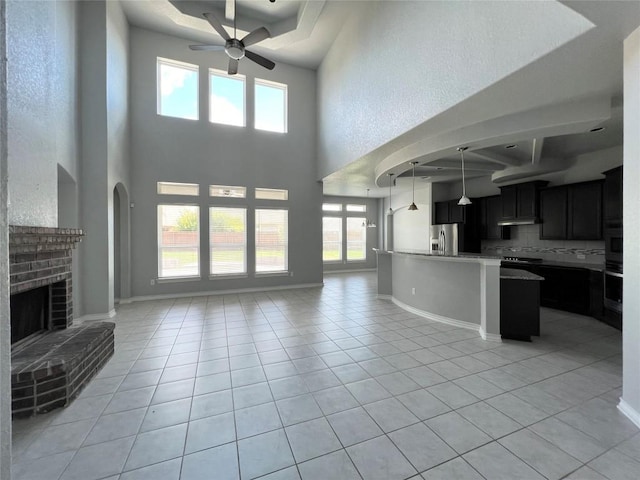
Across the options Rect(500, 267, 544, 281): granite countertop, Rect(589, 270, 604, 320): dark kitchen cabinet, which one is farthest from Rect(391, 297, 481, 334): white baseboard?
Rect(589, 270, 604, 320): dark kitchen cabinet

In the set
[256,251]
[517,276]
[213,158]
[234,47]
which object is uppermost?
[234,47]

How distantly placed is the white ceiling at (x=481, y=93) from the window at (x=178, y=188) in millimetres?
3311

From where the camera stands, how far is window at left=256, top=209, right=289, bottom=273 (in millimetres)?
7203

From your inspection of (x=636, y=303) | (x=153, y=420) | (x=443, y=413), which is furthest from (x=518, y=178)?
(x=153, y=420)

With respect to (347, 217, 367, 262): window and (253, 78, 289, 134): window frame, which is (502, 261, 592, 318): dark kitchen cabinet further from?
(253, 78, 289, 134): window frame

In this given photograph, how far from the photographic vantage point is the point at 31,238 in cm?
243

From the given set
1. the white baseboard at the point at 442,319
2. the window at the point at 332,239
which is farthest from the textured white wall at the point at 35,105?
the window at the point at 332,239

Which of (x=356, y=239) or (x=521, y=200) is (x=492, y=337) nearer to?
(x=521, y=200)

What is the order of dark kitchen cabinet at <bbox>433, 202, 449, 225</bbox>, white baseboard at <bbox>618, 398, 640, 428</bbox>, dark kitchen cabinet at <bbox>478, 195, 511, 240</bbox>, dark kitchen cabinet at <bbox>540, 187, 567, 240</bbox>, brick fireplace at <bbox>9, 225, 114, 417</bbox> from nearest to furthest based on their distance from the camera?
white baseboard at <bbox>618, 398, 640, 428</bbox> < brick fireplace at <bbox>9, 225, 114, 417</bbox> < dark kitchen cabinet at <bbox>540, 187, 567, 240</bbox> < dark kitchen cabinet at <bbox>478, 195, 511, 240</bbox> < dark kitchen cabinet at <bbox>433, 202, 449, 225</bbox>

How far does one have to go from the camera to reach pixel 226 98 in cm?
689

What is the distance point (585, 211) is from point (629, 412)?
433 cm

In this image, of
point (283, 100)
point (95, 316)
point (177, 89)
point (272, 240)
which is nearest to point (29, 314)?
point (95, 316)

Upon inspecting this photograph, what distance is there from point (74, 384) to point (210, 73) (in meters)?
6.85

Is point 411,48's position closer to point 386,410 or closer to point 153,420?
point 386,410
